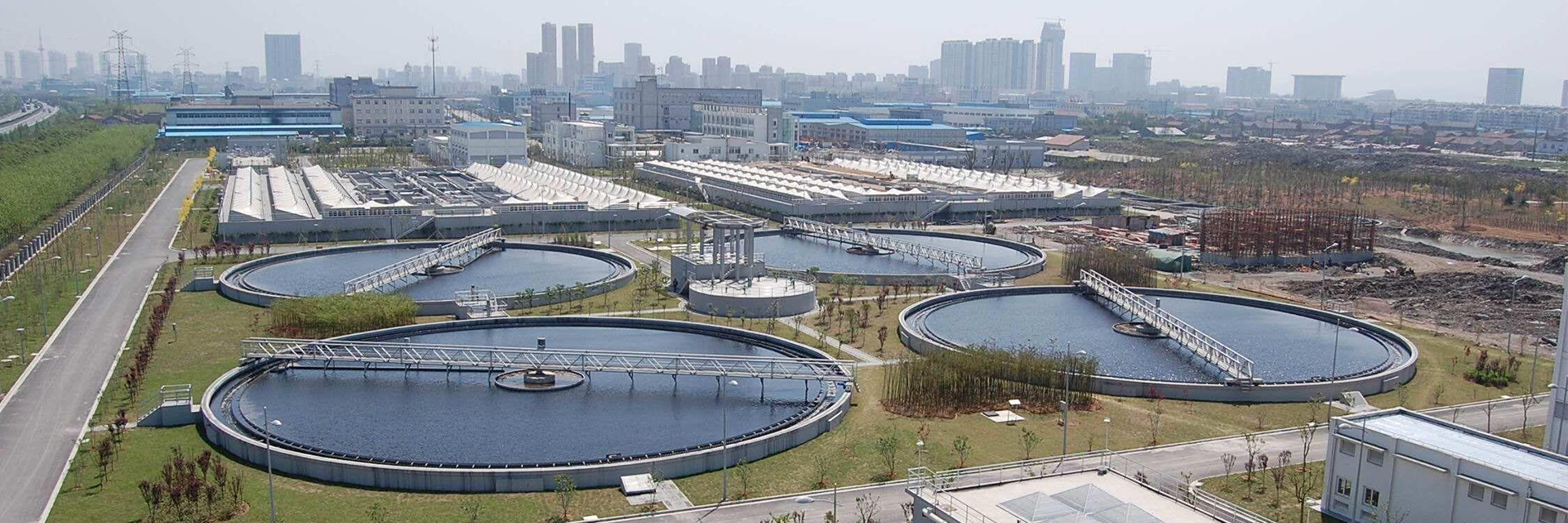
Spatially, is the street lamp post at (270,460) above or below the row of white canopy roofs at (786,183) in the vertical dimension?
below

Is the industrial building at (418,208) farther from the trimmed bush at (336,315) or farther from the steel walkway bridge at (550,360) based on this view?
the steel walkway bridge at (550,360)

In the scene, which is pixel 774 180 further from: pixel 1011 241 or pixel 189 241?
pixel 189 241

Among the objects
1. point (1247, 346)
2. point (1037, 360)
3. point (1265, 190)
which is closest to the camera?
point (1037, 360)

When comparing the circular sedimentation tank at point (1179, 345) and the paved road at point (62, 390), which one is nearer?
the paved road at point (62, 390)

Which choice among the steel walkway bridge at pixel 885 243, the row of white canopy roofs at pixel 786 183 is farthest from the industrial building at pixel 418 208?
the row of white canopy roofs at pixel 786 183

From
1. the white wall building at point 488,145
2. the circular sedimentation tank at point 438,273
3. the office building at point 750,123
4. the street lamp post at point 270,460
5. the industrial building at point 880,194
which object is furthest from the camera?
the office building at point 750,123

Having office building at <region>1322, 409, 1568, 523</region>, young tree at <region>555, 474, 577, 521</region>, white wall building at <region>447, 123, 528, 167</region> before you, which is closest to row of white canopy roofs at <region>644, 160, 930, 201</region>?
white wall building at <region>447, 123, 528, 167</region>

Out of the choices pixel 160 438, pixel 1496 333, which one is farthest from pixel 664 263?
pixel 1496 333
